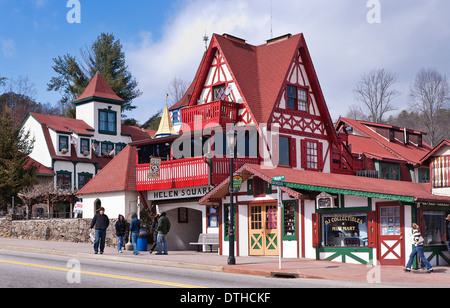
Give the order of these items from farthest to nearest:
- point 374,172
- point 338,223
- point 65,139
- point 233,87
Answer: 1. point 65,139
2. point 374,172
3. point 233,87
4. point 338,223

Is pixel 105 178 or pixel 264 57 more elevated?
pixel 264 57

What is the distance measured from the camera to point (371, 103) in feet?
193

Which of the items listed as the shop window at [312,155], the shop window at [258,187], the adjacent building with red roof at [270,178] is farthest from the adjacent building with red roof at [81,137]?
the shop window at [258,187]

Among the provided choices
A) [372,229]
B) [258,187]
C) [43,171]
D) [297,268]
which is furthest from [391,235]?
[43,171]

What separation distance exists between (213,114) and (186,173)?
3237 mm

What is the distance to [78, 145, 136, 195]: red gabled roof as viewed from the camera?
3244 centimetres

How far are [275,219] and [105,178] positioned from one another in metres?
12.5

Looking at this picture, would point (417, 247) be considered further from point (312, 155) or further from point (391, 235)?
point (312, 155)

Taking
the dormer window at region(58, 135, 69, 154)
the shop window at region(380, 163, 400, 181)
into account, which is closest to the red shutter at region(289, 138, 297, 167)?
the shop window at region(380, 163, 400, 181)

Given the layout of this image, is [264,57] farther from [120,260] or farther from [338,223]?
[120,260]

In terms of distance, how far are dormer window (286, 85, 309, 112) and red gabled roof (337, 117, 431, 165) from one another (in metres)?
9.19

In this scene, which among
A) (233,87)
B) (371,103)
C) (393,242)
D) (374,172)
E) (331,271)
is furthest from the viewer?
(371,103)

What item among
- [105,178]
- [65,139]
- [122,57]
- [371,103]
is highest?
[122,57]
